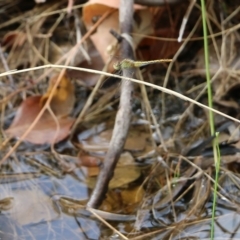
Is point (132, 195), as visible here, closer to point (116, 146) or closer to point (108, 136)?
point (116, 146)

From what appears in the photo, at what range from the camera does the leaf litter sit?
3.53 feet

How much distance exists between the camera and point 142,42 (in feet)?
4.74

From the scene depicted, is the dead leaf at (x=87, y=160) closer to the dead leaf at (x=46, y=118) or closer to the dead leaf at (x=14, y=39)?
the dead leaf at (x=46, y=118)

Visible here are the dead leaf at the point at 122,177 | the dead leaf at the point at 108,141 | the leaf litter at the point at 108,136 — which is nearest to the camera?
the leaf litter at the point at 108,136

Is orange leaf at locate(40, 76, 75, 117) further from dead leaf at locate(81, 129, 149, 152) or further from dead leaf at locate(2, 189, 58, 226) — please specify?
dead leaf at locate(2, 189, 58, 226)

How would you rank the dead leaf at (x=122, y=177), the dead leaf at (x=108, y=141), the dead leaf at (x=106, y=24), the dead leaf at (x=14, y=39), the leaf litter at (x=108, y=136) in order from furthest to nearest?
the dead leaf at (x=14, y=39) → the dead leaf at (x=106, y=24) → the dead leaf at (x=108, y=141) → the dead leaf at (x=122, y=177) → the leaf litter at (x=108, y=136)

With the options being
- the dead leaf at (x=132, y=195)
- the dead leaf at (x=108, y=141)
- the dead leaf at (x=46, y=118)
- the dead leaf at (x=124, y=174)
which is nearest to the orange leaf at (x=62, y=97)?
the dead leaf at (x=46, y=118)

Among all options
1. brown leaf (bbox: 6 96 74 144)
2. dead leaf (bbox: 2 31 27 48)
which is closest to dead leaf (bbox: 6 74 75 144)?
brown leaf (bbox: 6 96 74 144)

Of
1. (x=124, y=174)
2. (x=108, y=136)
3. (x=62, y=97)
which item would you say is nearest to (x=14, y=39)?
(x=62, y=97)

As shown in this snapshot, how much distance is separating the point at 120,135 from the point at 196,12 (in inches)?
22.4

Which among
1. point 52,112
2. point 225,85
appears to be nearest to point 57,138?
point 52,112

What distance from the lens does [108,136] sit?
4.44 feet

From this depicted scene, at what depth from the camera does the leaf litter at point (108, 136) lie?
108 cm

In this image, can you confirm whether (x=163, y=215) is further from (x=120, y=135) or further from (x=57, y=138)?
(x=57, y=138)
